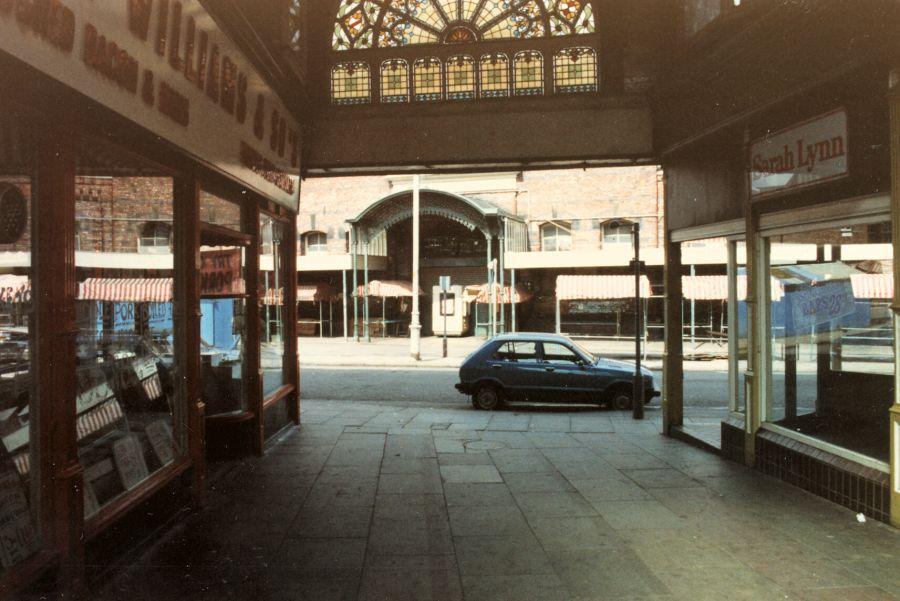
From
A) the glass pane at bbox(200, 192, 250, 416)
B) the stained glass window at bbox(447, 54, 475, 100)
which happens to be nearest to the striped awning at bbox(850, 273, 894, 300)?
the stained glass window at bbox(447, 54, 475, 100)

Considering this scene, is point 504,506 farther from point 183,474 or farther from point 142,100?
point 142,100

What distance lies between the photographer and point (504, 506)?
6.34 meters

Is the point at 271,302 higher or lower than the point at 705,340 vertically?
higher

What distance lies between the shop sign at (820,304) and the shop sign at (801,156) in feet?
3.51

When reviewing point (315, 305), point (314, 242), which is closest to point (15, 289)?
point (315, 305)

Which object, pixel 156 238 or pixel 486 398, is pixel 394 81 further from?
pixel 486 398

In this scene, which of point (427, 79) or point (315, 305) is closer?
point (427, 79)

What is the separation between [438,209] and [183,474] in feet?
74.5

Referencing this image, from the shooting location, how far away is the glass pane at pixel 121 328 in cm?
479

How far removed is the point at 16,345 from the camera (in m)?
4.00

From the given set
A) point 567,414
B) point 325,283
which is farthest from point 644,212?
point 567,414

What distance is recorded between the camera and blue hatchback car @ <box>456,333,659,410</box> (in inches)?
556

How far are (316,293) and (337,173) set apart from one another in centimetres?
2283

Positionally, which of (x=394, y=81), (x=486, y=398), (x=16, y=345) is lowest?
(x=486, y=398)
